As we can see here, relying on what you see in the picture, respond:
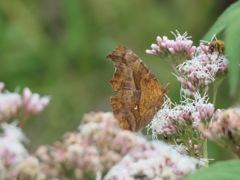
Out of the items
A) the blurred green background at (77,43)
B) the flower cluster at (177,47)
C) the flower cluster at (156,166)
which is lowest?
the flower cluster at (156,166)

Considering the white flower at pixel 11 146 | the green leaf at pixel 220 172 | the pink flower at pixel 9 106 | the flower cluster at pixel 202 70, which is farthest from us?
the flower cluster at pixel 202 70

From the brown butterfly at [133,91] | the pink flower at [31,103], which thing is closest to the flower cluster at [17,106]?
the pink flower at [31,103]

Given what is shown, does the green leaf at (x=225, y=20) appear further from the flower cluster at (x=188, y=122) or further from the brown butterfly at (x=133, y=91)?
the brown butterfly at (x=133, y=91)

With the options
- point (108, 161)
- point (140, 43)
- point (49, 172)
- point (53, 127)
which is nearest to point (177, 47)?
point (108, 161)

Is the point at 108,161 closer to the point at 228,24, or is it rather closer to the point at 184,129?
the point at 184,129

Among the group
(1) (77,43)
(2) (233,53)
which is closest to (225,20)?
(2) (233,53)

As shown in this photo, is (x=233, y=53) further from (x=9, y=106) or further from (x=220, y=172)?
(x=9, y=106)

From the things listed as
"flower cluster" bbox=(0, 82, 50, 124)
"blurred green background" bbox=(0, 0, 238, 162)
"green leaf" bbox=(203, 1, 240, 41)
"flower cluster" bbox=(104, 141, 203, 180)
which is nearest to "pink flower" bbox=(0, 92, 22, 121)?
"flower cluster" bbox=(0, 82, 50, 124)
